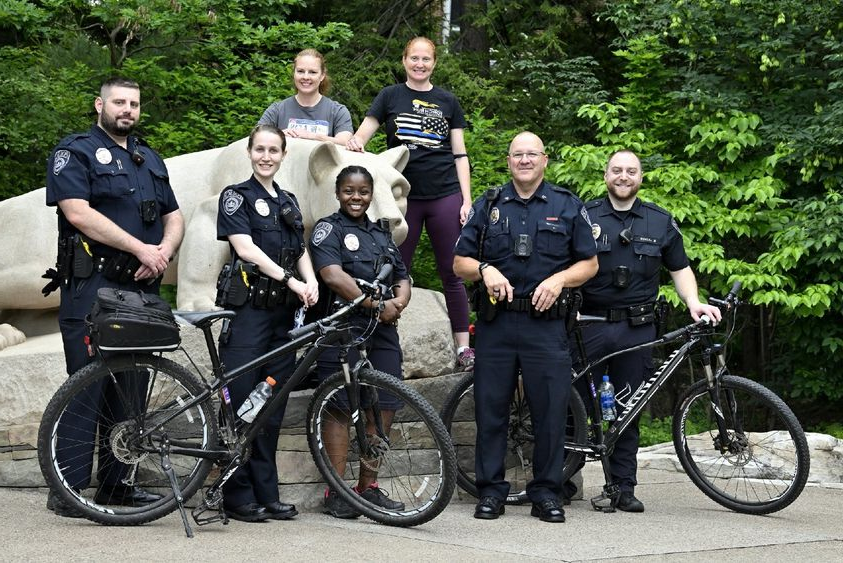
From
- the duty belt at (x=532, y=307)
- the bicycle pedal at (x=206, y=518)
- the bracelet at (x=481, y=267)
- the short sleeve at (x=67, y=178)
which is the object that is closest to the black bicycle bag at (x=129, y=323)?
the short sleeve at (x=67, y=178)

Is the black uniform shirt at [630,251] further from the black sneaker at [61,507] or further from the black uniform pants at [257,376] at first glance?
the black sneaker at [61,507]

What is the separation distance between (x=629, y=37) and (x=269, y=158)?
7212 millimetres

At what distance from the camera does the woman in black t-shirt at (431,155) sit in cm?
664

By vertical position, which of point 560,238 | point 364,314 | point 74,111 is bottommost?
point 364,314

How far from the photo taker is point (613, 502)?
6.36 meters

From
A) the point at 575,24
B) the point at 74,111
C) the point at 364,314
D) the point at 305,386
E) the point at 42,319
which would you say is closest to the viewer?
the point at 364,314

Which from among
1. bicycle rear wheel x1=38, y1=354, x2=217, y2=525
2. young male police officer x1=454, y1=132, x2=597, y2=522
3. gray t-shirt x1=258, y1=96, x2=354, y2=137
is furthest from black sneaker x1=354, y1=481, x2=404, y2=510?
gray t-shirt x1=258, y1=96, x2=354, y2=137

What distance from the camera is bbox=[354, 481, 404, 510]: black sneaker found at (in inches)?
217

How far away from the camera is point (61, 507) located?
5.42m

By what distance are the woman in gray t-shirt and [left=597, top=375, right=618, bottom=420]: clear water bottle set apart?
2023 millimetres

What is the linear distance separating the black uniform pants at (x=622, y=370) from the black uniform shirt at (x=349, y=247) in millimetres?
1227

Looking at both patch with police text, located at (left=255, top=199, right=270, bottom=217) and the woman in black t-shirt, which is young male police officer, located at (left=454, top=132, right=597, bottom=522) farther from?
patch with police text, located at (left=255, top=199, right=270, bottom=217)

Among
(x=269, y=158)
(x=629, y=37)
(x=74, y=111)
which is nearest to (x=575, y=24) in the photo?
(x=629, y=37)

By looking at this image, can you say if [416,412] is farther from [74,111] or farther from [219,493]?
[74,111]
